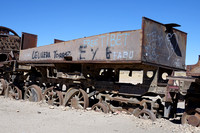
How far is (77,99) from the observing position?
1071 cm

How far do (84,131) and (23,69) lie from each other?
29.8 feet

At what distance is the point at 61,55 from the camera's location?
11.3m

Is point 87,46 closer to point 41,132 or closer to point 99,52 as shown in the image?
point 99,52

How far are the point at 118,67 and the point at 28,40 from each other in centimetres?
861

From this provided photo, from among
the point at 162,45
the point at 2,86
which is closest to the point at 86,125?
the point at 162,45

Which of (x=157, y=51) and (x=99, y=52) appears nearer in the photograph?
(x=157, y=51)

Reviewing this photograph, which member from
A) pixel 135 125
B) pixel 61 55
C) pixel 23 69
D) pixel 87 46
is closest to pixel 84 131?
pixel 135 125

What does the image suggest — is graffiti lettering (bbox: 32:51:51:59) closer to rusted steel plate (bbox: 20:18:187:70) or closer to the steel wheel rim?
rusted steel plate (bbox: 20:18:187:70)

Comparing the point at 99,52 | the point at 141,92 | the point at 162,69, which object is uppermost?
the point at 99,52

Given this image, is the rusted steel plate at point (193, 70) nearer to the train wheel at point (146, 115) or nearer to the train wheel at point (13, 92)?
the train wheel at point (146, 115)

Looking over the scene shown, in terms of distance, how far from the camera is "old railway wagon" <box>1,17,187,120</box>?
314 inches

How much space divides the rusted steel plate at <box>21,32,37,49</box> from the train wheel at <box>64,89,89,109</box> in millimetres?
6055

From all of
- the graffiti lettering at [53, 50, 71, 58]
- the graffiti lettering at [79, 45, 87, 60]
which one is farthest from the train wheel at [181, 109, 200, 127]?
the graffiti lettering at [53, 50, 71, 58]

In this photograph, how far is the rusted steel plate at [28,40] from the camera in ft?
50.0
